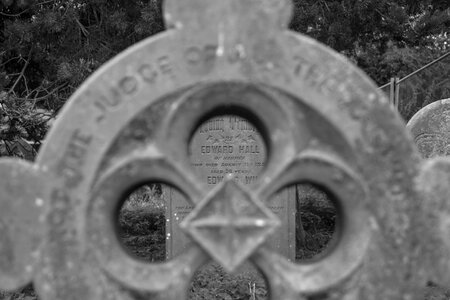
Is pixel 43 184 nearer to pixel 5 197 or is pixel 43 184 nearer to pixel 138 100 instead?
pixel 5 197

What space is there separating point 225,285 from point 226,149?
1.51 meters

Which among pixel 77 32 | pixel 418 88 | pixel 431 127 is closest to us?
pixel 77 32

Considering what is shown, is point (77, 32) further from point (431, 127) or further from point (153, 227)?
point (431, 127)

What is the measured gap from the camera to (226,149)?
239 inches

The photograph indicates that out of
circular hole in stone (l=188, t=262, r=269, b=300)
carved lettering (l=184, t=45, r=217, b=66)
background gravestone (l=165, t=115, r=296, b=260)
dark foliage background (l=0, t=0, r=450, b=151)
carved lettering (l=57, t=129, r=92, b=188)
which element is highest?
dark foliage background (l=0, t=0, r=450, b=151)

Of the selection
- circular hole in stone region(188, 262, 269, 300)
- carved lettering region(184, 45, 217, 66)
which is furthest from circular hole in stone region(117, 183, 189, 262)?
carved lettering region(184, 45, 217, 66)

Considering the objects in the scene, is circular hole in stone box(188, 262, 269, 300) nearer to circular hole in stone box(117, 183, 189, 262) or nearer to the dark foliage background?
circular hole in stone box(117, 183, 189, 262)

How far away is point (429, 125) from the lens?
694 centimetres

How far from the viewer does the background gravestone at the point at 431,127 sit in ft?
22.0

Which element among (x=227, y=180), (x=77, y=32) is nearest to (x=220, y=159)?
(x=77, y=32)

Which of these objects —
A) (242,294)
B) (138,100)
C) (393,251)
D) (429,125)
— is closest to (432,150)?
(429,125)

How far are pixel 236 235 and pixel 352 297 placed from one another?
48 centimetres

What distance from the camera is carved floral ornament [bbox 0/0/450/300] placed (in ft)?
6.37

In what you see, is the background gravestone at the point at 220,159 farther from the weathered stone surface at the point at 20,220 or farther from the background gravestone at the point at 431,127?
the weathered stone surface at the point at 20,220
